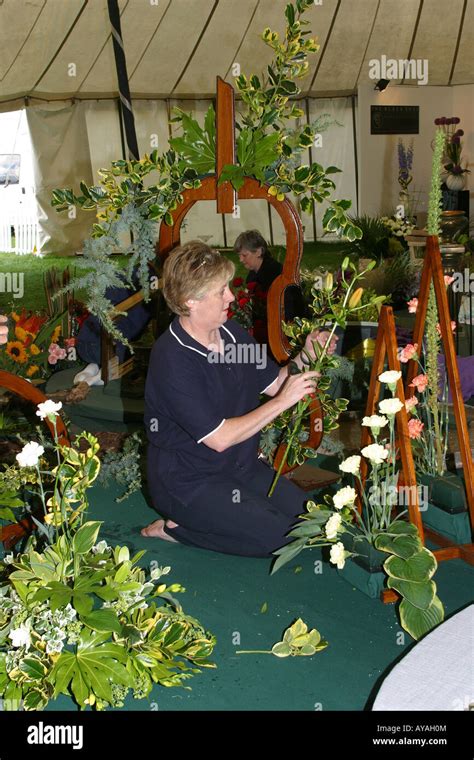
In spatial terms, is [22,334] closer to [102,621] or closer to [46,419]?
[46,419]

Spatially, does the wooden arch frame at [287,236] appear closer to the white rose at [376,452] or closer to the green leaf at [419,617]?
the white rose at [376,452]

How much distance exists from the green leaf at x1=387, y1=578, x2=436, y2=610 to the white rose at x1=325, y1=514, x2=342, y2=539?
24 centimetres

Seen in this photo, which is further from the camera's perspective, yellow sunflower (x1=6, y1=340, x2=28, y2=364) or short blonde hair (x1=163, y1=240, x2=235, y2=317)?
yellow sunflower (x1=6, y1=340, x2=28, y2=364)

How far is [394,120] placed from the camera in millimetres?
Result: 11812

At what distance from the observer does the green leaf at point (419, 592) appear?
248 centimetres

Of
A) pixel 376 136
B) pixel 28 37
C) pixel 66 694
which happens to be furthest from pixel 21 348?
pixel 376 136

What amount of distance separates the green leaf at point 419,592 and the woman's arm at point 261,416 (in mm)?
636

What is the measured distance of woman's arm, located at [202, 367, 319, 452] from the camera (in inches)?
108

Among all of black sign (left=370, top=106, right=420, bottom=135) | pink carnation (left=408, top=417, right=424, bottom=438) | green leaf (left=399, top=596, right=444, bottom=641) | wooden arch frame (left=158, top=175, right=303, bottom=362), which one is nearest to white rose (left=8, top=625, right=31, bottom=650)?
green leaf (left=399, top=596, right=444, bottom=641)

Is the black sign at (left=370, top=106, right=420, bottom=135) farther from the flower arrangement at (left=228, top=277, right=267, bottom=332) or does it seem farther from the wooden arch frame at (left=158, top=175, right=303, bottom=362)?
the wooden arch frame at (left=158, top=175, right=303, bottom=362)

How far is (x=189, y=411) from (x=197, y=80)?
8740mm

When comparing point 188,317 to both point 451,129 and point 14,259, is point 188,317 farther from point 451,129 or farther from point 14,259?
point 14,259

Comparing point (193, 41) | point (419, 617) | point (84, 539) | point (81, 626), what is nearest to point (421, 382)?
point (419, 617)
